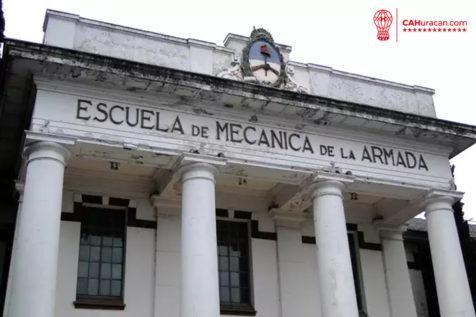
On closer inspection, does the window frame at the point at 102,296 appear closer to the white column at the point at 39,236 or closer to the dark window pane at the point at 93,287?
the dark window pane at the point at 93,287

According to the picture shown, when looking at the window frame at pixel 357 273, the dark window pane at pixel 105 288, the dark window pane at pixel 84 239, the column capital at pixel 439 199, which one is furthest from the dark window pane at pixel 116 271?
the column capital at pixel 439 199

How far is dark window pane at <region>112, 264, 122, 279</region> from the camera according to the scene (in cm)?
1722

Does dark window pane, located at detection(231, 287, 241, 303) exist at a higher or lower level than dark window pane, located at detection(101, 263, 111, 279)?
lower

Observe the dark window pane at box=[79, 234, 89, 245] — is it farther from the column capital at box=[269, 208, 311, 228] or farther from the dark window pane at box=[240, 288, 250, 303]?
the column capital at box=[269, 208, 311, 228]

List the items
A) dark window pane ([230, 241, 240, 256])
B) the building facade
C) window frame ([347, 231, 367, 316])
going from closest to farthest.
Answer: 1. the building facade
2. dark window pane ([230, 241, 240, 256])
3. window frame ([347, 231, 367, 316])

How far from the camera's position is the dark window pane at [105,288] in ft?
55.6

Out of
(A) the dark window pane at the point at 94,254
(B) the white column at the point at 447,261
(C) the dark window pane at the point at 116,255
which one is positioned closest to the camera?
(B) the white column at the point at 447,261

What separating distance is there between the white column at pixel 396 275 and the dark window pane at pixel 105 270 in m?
8.57

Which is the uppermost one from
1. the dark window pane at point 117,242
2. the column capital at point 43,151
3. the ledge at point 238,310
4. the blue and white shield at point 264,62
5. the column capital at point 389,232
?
the blue and white shield at point 264,62

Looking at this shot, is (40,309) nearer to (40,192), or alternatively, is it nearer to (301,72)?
(40,192)

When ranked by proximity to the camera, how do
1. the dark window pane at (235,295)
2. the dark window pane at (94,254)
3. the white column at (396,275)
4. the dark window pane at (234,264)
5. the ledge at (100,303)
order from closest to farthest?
the ledge at (100,303)
the dark window pane at (94,254)
the dark window pane at (235,295)
the dark window pane at (234,264)
the white column at (396,275)

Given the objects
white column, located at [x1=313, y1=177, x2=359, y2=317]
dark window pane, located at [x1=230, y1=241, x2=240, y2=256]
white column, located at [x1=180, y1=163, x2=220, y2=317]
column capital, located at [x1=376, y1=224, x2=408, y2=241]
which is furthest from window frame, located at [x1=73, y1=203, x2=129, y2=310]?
column capital, located at [x1=376, y1=224, x2=408, y2=241]

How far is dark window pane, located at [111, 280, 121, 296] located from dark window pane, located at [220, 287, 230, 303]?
2.82m

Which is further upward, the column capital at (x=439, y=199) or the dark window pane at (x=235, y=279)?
the column capital at (x=439, y=199)
